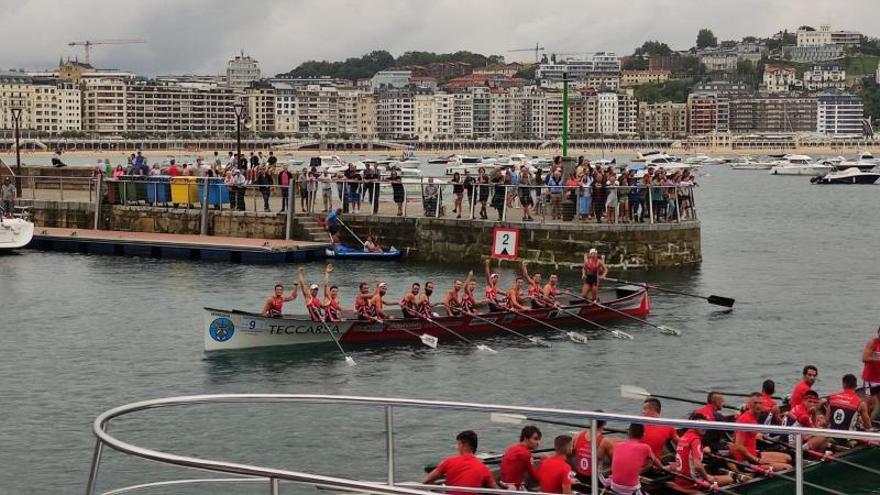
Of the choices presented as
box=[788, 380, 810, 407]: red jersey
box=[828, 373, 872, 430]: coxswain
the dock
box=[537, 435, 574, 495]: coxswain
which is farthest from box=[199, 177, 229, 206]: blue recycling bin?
box=[537, 435, 574, 495]: coxswain

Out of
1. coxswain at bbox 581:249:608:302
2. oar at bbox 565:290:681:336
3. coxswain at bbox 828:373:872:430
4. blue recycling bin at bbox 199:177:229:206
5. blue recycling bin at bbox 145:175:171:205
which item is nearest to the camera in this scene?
coxswain at bbox 828:373:872:430

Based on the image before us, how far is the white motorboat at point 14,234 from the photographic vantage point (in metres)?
43.4

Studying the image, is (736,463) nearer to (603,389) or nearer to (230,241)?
(603,389)

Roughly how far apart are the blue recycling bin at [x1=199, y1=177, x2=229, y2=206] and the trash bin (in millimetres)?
276

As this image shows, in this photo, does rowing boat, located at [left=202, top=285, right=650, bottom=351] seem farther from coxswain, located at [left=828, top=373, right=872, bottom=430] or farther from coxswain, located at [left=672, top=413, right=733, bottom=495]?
→ coxswain, located at [left=672, top=413, right=733, bottom=495]

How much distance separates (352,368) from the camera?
25500 mm

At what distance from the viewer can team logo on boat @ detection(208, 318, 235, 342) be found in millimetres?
26078

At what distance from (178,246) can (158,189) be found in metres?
4.92

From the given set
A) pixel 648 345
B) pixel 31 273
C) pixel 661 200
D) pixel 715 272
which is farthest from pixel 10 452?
pixel 715 272

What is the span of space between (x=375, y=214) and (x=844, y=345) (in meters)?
18.3

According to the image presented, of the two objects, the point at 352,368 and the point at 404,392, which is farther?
the point at 352,368

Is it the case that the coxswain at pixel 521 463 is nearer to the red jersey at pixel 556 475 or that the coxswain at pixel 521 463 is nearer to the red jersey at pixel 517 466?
the red jersey at pixel 517 466

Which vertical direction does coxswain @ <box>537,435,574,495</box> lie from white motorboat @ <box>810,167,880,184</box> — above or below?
below

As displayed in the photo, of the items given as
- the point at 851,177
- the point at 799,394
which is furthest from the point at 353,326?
the point at 851,177
